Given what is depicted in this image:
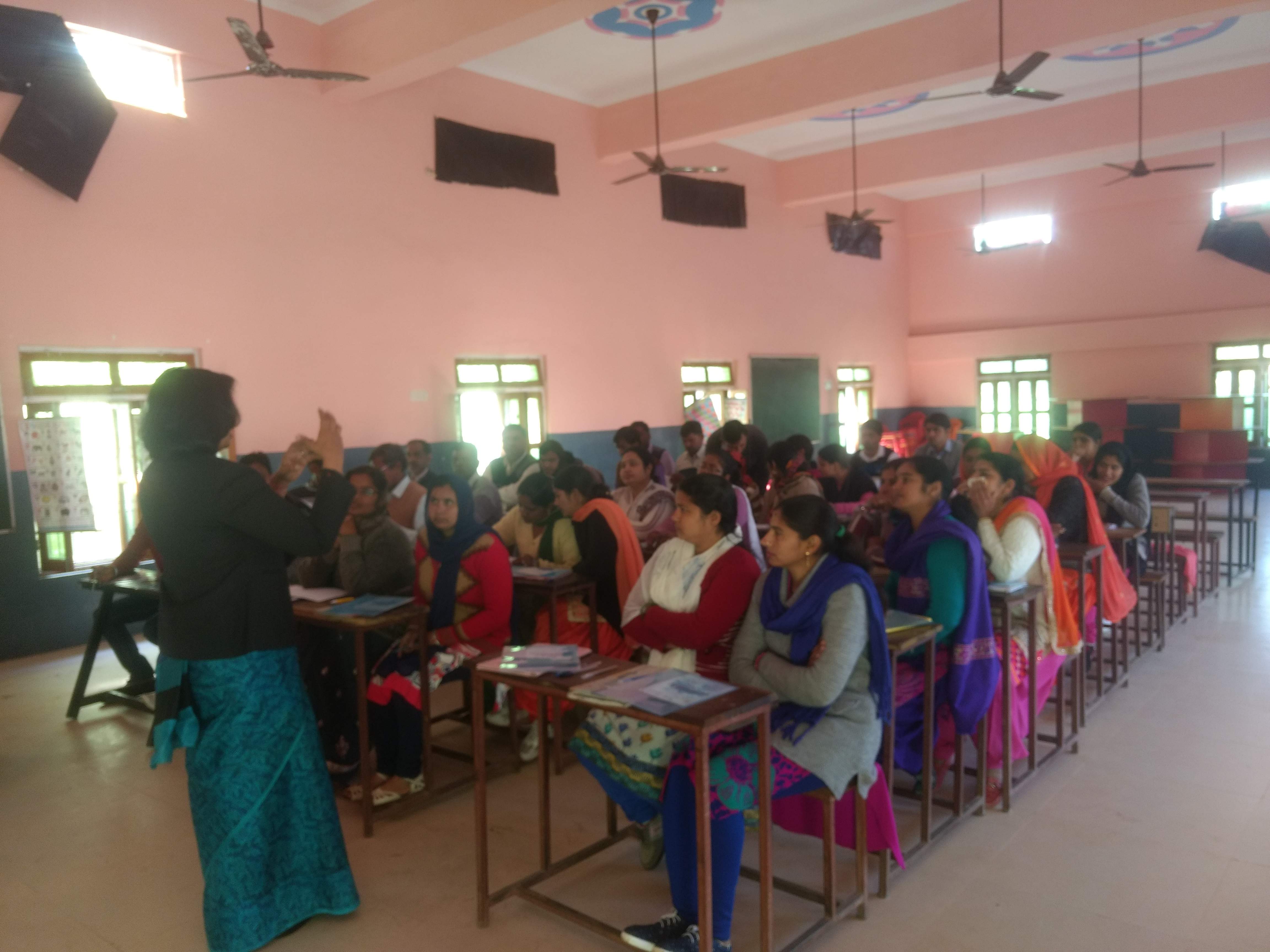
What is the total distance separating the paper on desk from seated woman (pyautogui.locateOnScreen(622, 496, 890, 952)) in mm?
1587

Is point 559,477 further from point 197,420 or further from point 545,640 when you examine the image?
point 197,420

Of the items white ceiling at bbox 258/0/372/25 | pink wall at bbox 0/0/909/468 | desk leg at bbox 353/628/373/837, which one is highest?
white ceiling at bbox 258/0/372/25

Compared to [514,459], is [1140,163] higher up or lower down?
higher up

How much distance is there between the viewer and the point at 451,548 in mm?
3465

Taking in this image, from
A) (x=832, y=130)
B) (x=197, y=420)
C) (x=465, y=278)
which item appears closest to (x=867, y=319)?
(x=832, y=130)

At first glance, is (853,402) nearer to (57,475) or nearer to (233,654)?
(57,475)

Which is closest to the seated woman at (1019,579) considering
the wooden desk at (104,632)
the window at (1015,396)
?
the wooden desk at (104,632)

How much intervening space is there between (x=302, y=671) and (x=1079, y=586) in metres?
3.03

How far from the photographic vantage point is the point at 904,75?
729 centimetres

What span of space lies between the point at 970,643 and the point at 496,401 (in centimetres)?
596

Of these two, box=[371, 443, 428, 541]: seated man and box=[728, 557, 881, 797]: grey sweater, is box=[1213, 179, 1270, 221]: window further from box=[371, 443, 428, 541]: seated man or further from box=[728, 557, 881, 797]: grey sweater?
box=[728, 557, 881, 797]: grey sweater

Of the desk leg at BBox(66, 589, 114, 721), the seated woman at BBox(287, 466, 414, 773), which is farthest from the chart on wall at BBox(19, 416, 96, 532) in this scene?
the seated woman at BBox(287, 466, 414, 773)

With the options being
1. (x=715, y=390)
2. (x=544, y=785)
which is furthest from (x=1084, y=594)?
(x=715, y=390)

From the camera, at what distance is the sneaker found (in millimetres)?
2291
